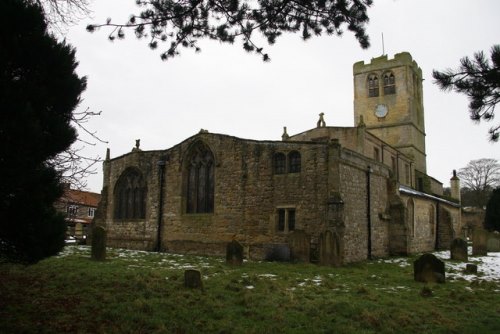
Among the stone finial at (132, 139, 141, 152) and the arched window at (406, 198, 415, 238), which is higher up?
the stone finial at (132, 139, 141, 152)

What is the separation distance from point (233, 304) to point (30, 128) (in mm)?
4827

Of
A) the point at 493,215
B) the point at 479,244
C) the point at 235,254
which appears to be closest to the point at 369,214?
the point at 235,254

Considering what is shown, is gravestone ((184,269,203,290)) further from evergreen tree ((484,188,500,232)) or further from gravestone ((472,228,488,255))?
evergreen tree ((484,188,500,232))

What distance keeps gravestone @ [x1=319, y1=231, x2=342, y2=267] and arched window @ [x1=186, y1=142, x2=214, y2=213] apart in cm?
663

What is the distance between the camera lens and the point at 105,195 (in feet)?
82.0

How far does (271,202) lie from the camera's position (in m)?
18.3

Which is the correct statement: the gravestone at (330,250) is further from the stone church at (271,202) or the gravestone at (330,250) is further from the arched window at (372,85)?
the arched window at (372,85)

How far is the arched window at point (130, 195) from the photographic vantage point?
76.1 ft

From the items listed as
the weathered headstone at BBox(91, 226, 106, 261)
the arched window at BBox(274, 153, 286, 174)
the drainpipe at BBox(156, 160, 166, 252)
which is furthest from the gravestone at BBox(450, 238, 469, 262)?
the weathered headstone at BBox(91, 226, 106, 261)

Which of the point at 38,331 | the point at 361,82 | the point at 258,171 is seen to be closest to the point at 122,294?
the point at 38,331

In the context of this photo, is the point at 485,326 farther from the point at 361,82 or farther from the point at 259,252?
the point at 361,82

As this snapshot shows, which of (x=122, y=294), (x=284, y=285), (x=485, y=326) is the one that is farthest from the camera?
(x=284, y=285)

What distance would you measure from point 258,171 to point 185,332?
12674mm

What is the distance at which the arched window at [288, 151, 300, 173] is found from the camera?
A: 711 inches
